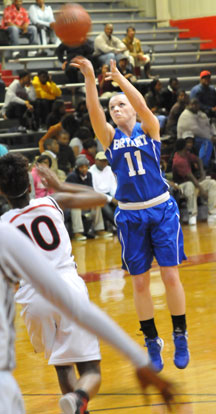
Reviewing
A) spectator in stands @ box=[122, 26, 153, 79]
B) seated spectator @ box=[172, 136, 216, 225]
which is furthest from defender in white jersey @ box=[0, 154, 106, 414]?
spectator in stands @ box=[122, 26, 153, 79]

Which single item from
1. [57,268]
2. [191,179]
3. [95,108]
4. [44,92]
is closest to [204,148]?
[191,179]

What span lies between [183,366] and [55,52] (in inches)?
425

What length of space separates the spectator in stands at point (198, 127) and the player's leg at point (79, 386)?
10.0 m

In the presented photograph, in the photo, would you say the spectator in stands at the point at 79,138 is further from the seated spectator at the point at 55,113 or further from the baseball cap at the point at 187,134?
the baseball cap at the point at 187,134

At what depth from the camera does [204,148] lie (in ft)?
44.6

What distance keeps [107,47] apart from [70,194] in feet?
38.1

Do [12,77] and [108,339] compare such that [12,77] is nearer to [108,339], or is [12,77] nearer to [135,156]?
[135,156]

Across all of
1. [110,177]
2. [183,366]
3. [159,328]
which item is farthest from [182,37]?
[183,366]

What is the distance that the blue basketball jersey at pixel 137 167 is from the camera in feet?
15.7

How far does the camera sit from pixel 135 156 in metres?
4.79

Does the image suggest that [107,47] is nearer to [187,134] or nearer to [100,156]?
[187,134]

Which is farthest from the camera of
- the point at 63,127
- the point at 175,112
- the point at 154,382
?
the point at 175,112

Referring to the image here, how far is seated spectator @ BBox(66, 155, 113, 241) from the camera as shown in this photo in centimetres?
1119

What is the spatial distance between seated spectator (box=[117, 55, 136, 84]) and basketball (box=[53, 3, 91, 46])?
8041 millimetres
